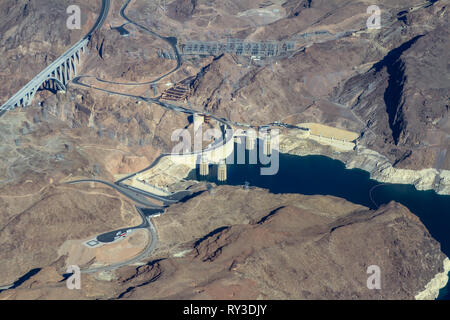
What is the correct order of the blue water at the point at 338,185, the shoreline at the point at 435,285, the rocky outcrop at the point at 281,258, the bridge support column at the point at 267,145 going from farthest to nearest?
1. the bridge support column at the point at 267,145
2. the blue water at the point at 338,185
3. the shoreline at the point at 435,285
4. the rocky outcrop at the point at 281,258

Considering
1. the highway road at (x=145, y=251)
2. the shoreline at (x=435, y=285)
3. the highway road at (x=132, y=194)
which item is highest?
the highway road at (x=132, y=194)

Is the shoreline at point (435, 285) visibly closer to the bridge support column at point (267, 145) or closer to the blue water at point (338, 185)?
the blue water at point (338, 185)

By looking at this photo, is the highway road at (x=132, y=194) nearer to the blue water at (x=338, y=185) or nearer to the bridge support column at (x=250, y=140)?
the blue water at (x=338, y=185)

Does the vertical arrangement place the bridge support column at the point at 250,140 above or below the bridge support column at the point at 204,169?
above

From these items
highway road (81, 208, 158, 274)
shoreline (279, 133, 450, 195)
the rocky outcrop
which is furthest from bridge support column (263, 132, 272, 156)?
highway road (81, 208, 158, 274)

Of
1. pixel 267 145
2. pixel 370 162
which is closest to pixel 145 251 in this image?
pixel 267 145

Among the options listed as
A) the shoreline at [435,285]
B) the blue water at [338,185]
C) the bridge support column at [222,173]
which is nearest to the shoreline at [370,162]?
the blue water at [338,185]

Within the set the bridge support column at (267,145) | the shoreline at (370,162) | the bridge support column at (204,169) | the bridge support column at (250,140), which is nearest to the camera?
the shoreline at (370,162)

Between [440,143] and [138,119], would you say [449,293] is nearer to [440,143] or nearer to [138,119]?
[440,143]

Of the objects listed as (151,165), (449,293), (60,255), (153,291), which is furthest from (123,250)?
(449,293)

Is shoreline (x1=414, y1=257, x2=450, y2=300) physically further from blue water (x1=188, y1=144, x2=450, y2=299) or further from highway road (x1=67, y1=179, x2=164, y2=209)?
highway road (x1=67, y1=179, x2=164, y2=209)

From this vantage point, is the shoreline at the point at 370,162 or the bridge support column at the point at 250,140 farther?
the bridge support column at the point at 250,140
